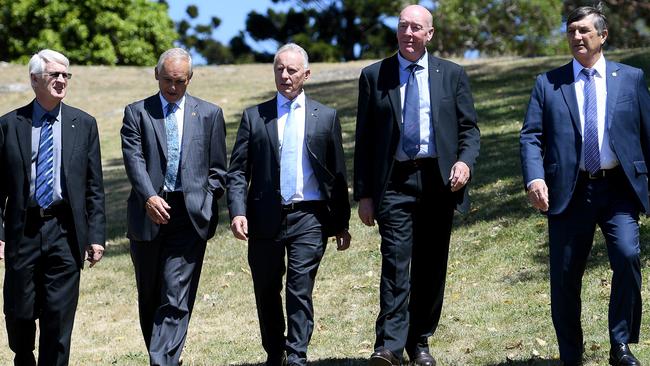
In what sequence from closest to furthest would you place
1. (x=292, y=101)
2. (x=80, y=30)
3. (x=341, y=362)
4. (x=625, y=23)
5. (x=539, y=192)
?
(x=539, y=192)
(x=292, y=101)
(x=341, y=362)
(x=625, y=23)
(x=80, y=30)

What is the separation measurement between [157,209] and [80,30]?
40.4 metres

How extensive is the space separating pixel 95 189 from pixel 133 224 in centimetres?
35

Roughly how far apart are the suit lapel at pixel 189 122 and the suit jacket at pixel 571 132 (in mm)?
2032

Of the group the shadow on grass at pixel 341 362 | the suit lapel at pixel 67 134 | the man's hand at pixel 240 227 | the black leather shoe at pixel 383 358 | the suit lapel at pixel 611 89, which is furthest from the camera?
the shadow on grass at pixel 341 362

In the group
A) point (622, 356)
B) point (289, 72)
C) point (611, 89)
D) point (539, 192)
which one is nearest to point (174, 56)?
point (289, 72)

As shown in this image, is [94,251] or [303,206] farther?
[303,206]

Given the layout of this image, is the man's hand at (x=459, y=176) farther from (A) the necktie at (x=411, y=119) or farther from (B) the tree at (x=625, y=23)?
(B) the tree at (x=625, y=23)

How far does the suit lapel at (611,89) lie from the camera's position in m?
6.92

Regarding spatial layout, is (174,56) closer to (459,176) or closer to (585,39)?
(459,176)

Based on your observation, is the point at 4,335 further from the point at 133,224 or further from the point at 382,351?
the point at 382,351

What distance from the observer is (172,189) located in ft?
24.9

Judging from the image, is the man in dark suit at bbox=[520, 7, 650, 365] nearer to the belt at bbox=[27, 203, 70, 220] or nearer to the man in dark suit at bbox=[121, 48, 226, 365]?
the man in dark suit at bbox=[121, 48, 226, 365]

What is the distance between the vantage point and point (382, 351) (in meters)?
7.29

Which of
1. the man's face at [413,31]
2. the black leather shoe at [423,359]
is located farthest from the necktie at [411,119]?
the black leather shoe at [423,359]
